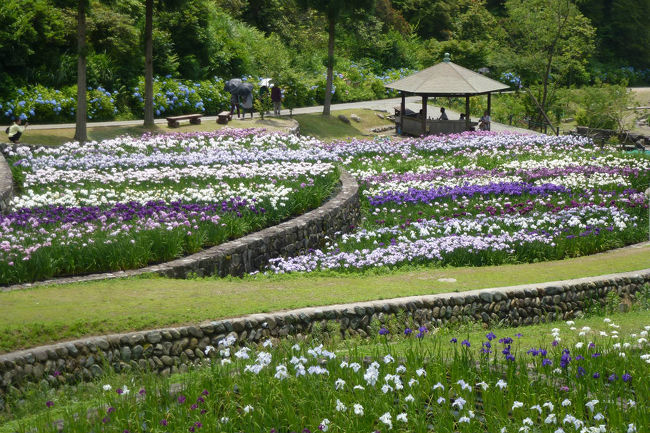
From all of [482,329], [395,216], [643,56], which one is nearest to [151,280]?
[482,329]

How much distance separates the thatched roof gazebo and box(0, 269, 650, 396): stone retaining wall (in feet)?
65.8

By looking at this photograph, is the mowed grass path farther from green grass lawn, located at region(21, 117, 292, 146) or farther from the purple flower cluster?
green grass lawn, located at region(21, 117, 292, 146)

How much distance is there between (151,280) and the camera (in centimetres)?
1198

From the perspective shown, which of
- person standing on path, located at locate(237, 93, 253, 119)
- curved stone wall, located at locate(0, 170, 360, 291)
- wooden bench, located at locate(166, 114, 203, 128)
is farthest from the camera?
person standing on path, located at locate(237, 93, 253, 119)

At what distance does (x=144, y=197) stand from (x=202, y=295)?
653cm

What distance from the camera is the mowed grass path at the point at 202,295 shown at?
30.1 ft

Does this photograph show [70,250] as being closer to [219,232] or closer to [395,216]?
[219,232]

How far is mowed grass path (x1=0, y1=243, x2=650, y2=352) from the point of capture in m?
9.18

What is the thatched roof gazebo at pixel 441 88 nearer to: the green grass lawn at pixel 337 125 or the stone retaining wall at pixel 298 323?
the green grass lawn at pixel 337 125

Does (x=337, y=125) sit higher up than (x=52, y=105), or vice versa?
(x=52, y=105)

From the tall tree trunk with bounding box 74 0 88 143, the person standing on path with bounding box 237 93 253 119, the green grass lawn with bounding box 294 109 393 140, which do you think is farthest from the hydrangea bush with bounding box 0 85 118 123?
the green grass lawn with bounding box 294 109 393 140

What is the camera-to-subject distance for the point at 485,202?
19.5m

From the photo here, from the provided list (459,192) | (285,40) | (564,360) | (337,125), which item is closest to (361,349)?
(564,360)

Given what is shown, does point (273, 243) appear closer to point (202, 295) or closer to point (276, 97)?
point (202, 295)
